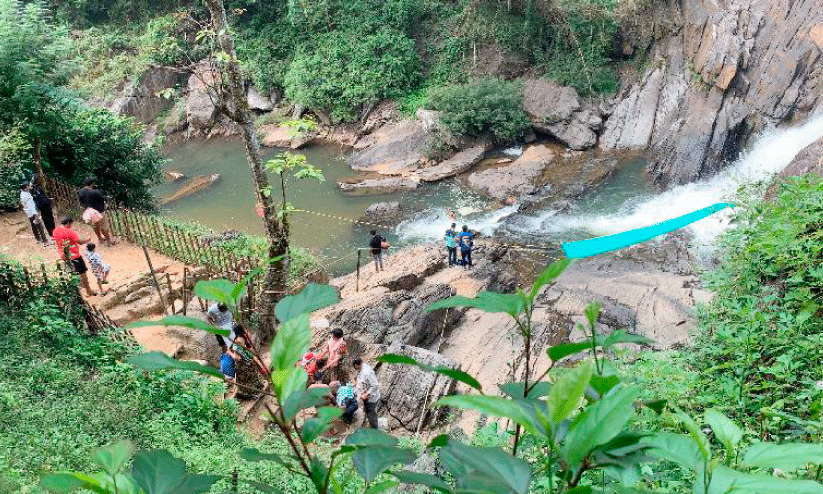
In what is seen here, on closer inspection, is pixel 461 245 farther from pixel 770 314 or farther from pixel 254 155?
pixel 770 314

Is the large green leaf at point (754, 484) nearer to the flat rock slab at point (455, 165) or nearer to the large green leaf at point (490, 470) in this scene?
the large green leaf at point (490, 470)

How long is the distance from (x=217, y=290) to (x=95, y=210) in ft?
33.3

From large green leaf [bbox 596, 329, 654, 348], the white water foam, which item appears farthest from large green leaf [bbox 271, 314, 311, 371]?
the white water foam

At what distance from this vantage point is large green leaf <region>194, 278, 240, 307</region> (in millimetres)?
1189

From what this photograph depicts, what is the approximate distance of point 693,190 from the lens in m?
15.4

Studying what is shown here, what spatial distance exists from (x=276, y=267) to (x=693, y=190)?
11231mm

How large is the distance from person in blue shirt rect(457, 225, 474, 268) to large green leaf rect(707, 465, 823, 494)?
10011 millimetres

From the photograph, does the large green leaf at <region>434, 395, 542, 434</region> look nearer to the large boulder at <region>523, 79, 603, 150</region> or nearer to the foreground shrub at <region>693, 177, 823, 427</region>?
the foreground shrub at <region>693, 177, 823, 427</region>

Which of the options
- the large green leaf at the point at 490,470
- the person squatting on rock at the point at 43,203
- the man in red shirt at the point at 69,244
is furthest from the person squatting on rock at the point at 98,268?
the large green leaf at the point at 490,470

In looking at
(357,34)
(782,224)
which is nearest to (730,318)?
(782,224)

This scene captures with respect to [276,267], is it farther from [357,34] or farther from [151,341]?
[357,34]

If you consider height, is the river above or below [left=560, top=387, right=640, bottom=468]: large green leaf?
below

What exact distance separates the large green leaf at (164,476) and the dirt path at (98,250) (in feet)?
25.5

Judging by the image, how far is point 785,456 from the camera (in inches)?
40.5
